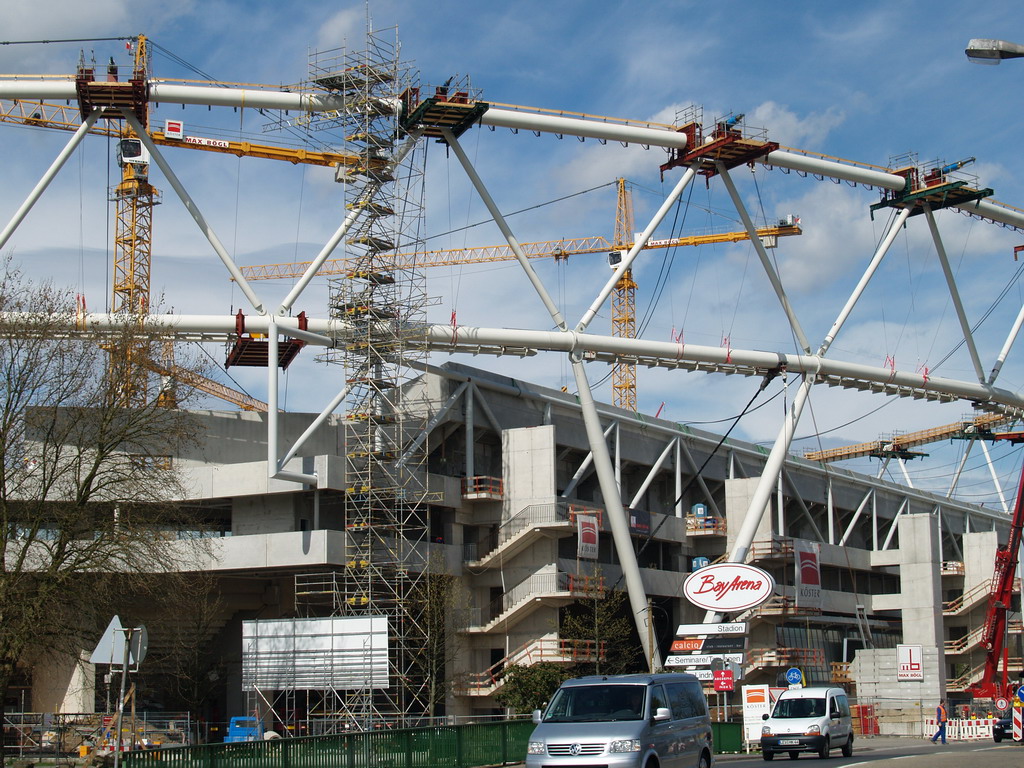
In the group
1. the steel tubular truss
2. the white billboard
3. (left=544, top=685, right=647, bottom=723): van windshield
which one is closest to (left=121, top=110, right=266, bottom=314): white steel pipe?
the steel tubular truss

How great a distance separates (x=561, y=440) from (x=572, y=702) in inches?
1613

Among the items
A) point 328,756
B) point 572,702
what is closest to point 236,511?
point 328,756

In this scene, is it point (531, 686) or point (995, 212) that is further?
point (995, 212)

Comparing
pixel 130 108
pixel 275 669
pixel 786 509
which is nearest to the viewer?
pixel 275 669

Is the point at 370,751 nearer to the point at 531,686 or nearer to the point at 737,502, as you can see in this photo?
the point at 531,686

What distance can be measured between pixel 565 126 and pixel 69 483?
24143 millimetres

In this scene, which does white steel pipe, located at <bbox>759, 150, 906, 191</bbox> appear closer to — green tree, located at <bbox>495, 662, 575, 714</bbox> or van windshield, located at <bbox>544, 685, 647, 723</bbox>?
green tree, located at <bbox>495, 662, 575, 714</bbox>

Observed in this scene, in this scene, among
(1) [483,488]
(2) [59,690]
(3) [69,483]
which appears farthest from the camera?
(1) [483,488]

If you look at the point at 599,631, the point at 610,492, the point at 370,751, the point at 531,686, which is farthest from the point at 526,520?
the point at 370,751

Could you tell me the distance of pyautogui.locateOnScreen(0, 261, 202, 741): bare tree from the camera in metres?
31.2

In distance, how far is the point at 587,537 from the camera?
182ft

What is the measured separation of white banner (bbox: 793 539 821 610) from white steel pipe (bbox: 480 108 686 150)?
29.2 meters

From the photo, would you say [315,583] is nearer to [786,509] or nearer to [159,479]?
[159,479]

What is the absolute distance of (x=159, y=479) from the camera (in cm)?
3456
